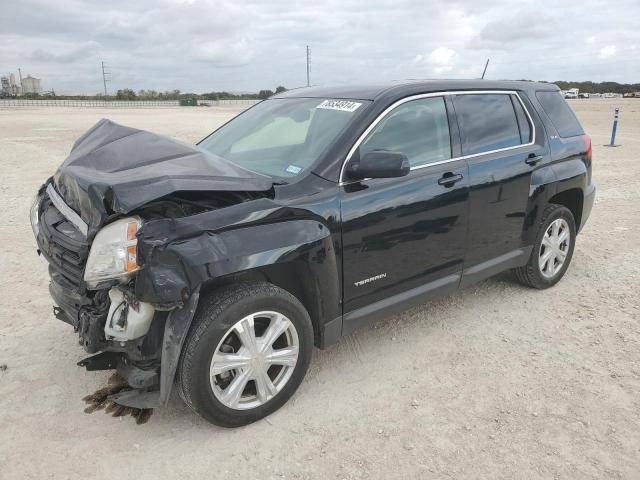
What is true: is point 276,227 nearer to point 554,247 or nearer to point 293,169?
point 293,169

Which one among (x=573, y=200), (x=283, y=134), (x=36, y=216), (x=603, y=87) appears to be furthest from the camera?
(x=603, y=87)

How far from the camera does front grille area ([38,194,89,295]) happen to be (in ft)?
8.73

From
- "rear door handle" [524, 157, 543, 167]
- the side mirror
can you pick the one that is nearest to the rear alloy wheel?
"rear door handle" [524, 157, 543, 167]

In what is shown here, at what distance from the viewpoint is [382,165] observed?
9.66 feet

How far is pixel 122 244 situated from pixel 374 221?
57.4 inches

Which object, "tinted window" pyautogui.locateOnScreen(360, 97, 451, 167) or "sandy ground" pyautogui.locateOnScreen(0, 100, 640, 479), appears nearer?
"sandy ground" pyautogui.locateOnScreen(0, 100, 640, 479)

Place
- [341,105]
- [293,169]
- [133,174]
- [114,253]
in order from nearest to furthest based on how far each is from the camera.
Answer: [114,253] < [133,174] < [293,169] < [341,105]

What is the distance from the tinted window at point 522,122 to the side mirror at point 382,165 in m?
1.78

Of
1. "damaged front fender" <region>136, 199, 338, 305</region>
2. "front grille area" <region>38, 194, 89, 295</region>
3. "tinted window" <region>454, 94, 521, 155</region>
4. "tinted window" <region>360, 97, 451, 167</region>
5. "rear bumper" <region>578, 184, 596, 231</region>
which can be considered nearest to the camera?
"damaged front fender" <region>136, 199, 338, 305</region>

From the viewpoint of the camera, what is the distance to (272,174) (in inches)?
125

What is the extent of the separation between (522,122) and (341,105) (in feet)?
5.76

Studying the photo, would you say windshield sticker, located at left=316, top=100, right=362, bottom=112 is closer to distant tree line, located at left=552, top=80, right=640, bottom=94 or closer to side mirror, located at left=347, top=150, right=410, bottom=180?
side mirror, located at left=347, top=150, right=410, bottom=180

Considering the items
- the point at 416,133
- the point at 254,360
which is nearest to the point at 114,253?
the point at 254,360

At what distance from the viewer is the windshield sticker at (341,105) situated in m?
3.35
